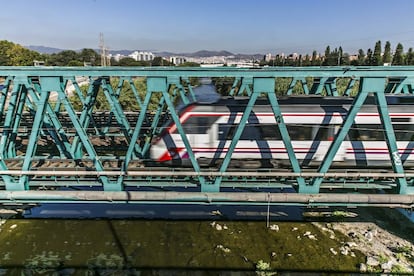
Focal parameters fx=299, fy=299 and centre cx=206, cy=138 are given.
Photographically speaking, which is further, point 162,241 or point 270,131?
point 270,131

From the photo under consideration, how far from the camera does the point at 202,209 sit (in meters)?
13.7

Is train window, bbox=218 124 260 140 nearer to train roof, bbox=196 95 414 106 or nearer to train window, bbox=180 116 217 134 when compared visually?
train window, bbox=180 116 217 134

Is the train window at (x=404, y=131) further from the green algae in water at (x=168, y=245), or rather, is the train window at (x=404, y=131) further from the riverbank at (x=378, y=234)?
the green algae in water at (x=168, y=245)

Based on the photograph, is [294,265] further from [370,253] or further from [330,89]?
[330,89]

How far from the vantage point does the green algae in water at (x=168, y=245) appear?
10383 mm

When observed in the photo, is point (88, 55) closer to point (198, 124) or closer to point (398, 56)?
point (398, 56)

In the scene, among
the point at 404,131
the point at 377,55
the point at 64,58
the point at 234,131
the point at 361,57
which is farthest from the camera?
the point at 64,58

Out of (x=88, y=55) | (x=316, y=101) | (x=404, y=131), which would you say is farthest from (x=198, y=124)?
(x=88, y=55)

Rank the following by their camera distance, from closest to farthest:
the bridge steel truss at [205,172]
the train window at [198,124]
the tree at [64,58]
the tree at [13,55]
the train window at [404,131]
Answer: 1. the bridge steel truss at [205,172]
2. the train window at [404,131]
3. the train window at [198,124]
4. the tree at [13,55]
5. the tree at [64,58]

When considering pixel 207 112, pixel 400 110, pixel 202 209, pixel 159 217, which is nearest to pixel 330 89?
pixel 400 110

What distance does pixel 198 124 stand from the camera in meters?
11.8

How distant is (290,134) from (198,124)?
144 inches

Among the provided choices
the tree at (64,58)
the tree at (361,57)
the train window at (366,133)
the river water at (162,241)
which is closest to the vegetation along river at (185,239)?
the river water at (162,241)

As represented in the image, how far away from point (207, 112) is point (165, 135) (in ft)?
6.33
